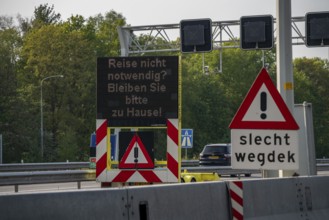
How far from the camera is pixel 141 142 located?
59.0 ft

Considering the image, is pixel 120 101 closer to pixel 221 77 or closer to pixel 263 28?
pixel 263 28

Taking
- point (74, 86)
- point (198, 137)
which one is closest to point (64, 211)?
point (74, 86)

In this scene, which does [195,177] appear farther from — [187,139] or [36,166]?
[36,166]

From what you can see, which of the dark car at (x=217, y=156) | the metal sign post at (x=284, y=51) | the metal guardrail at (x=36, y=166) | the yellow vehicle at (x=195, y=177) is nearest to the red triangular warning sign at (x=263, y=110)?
the metal sign post at (x=284, y=51)

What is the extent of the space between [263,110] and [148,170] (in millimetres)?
6686

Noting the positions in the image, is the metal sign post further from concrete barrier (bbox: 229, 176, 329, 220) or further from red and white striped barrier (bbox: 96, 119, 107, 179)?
red and white striped barrier (bbox: 96, 119, 107, 179)

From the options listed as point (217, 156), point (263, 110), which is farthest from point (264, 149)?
point (217, 156)

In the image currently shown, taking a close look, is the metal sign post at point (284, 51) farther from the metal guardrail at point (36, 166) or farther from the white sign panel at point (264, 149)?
the metal guardrail at point (36, 166)

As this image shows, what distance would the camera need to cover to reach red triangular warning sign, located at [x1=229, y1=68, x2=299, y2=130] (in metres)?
11.9

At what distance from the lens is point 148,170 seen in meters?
18.4

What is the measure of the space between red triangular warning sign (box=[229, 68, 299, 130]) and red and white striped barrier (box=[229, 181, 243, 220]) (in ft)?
2.17

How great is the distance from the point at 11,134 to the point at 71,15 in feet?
94.3

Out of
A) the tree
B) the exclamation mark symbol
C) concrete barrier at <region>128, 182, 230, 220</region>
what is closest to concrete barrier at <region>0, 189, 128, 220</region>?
concrete barrier at <region>128, 182, 230, 220</region>

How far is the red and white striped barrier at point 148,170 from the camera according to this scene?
727 inches
